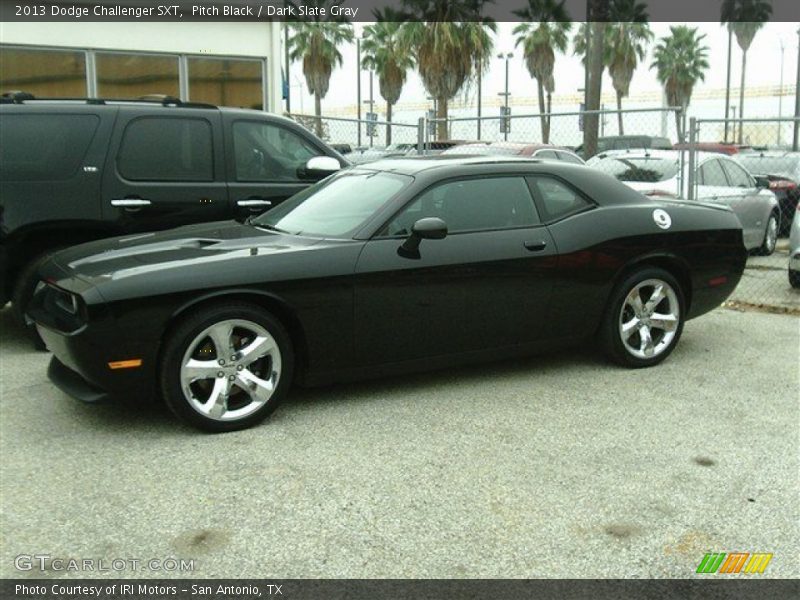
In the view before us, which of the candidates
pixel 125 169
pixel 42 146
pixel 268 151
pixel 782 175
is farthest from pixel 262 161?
pixel 782 175

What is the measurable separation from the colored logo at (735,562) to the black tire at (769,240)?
29.6 feet

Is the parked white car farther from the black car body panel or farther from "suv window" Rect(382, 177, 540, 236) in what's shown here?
"suv window" Rect(382, 177, 540, 236)

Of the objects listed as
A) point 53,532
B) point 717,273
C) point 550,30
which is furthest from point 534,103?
point 53,532

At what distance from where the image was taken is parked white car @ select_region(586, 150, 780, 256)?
34.8 feet

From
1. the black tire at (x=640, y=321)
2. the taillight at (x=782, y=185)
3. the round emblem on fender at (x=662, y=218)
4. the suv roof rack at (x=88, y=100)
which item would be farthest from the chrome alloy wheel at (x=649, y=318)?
the taillight at (x=782, y=185)

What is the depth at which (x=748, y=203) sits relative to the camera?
10938 mm

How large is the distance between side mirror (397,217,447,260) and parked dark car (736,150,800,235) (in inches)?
351

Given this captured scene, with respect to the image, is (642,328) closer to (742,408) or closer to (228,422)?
(742,408)

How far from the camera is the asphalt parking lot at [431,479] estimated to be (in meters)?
3.31

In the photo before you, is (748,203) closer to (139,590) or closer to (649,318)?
(649,318)

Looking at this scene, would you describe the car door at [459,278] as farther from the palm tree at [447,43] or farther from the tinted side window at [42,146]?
the palm tree at [447,43]

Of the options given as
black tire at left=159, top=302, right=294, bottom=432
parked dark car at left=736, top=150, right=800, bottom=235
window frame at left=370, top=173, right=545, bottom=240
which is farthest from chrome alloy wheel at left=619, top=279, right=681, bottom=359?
parked dark car at left=736, top=150, right=800, bottom=235

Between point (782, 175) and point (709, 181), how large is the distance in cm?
432

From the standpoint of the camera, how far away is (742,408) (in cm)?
510
